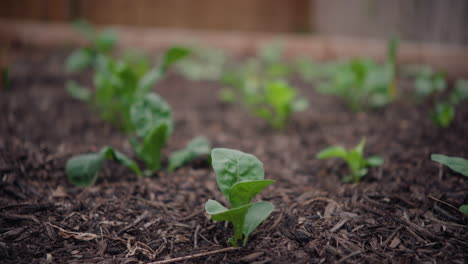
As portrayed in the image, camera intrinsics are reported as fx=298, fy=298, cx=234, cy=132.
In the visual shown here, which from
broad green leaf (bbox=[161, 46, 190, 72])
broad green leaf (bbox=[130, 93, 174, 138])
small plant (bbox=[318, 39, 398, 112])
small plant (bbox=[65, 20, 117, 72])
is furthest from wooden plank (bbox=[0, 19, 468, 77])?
broad green leaf (bbox=[130, 93, 174, 138])

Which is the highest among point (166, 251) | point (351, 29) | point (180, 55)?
point (351, 29)

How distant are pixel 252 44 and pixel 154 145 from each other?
13.0 feet

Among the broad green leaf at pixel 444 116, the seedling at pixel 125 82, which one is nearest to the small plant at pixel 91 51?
the seedling at pixel 125 82

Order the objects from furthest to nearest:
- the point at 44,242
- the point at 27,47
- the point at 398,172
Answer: the point at 27,47 < the point at 398,172 < the point at 44,242

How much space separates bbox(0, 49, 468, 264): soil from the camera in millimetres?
964

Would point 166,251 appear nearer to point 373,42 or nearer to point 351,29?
point 373,42

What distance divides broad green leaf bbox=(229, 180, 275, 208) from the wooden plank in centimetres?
339

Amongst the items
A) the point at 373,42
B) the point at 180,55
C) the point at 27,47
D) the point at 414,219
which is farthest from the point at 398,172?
the point at 27,47

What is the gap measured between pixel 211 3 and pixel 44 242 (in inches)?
239

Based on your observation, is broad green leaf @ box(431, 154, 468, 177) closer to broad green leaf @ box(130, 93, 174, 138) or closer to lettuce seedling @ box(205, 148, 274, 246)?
lettuce seedling @ box(205, 148, 274, 246)

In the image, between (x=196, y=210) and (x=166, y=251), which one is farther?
(x=196, y=210)

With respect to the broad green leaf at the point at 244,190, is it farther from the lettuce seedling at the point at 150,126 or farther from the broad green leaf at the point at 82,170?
the broad green leaf at the point at 82,170

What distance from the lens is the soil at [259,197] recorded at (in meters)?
0.96

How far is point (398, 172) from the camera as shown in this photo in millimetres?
1411
